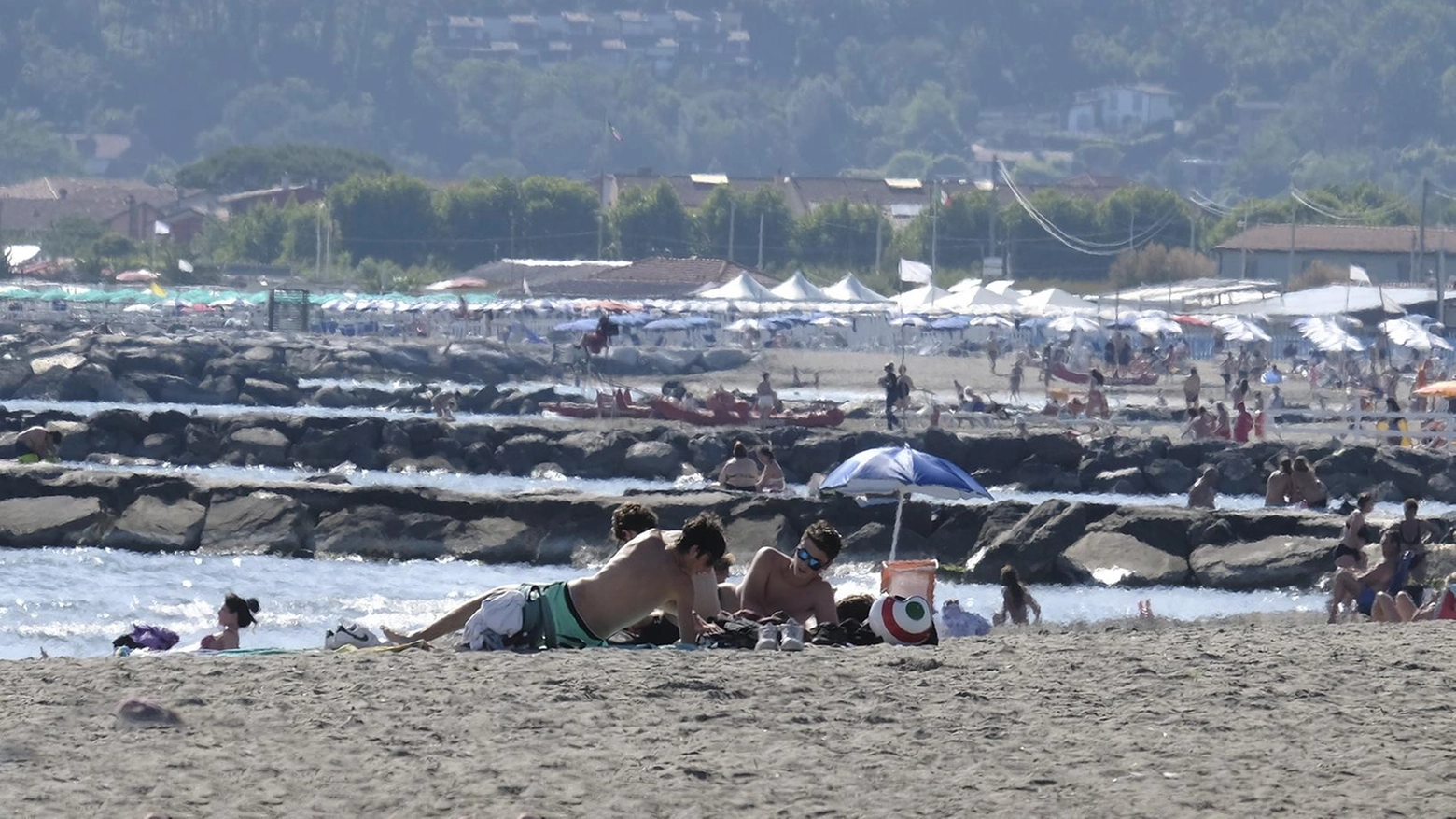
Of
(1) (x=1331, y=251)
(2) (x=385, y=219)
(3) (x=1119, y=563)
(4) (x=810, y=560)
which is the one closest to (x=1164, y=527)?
(3) (x=1119, y=563)

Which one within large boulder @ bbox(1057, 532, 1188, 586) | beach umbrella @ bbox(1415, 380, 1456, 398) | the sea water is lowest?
the sea water

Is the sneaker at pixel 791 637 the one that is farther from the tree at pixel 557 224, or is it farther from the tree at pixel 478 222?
the tree at pixel 478 222

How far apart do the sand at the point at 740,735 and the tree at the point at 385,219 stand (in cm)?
8652

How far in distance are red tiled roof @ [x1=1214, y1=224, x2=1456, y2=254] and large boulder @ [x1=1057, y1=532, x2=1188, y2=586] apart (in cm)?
6365

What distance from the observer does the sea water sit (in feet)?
51.7

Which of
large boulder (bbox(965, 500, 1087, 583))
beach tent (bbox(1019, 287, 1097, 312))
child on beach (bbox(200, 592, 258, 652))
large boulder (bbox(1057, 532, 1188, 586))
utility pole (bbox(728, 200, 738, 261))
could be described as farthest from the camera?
utility pole (bbox(728, 200, 738, 261))

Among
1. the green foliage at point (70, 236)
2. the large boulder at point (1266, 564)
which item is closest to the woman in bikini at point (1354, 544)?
the large boulder at point (1266, 564)

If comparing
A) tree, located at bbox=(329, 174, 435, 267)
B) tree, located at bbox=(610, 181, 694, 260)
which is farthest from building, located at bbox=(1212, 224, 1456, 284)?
tree, located at bbox=(329, 174, 435, 267)

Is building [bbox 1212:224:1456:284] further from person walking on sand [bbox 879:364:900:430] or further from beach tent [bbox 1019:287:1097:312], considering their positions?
person walking on sand [bbox 879:364:900:430]

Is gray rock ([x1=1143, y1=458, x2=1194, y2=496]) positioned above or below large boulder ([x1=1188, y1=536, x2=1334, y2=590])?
above

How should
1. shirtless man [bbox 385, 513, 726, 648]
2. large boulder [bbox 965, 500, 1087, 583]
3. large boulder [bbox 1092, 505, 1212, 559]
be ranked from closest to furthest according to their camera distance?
shirtless man [bbox 385, 513, 726, 648]
large boulder [bbox 965, 500, 1087, 583]
large boulder [bbox 1092, 505, 1212, 559]

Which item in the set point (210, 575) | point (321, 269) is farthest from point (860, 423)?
point (321, 269)

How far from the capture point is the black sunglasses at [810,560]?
33.3ft

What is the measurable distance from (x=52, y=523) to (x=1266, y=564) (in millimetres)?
9432
